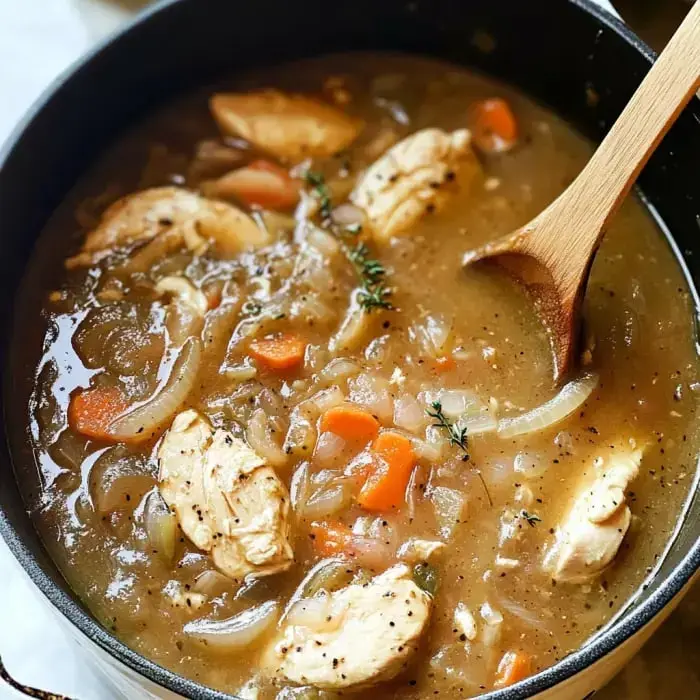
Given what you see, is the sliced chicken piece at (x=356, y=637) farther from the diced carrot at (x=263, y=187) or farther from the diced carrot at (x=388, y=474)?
the diced carrot at (x=263, y=187)

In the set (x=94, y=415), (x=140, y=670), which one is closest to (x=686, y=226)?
(x=94, y=415)

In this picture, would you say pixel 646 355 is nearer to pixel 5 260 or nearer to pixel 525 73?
pixel 525 73

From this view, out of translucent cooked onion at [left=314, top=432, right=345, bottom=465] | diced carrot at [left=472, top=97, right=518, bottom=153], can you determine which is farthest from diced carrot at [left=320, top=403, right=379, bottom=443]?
diced carrot at [left=472, top=97, right=518, bottom=153]

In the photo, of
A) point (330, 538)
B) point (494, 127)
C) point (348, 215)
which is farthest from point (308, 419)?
point (494, 127)

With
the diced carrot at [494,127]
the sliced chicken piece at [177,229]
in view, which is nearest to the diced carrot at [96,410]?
the sliced chicken piece at [177,229]

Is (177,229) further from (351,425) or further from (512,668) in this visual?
(512,668)
